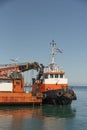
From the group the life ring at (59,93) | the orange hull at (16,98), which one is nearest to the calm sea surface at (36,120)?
the orange hull at (16,98)

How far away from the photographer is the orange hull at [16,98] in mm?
34469

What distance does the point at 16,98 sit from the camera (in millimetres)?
34750

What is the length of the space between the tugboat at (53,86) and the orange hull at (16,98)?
171 centimetres

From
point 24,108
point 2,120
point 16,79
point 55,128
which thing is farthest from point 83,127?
point 16,79

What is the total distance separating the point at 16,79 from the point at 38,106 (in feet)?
12.9

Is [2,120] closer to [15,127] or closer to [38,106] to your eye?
[15,127]

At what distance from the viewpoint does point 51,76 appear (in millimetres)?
37062

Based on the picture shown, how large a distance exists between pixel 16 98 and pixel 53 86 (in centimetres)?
462

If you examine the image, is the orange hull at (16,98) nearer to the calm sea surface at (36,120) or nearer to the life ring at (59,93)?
the calm sea surface at (36,120)

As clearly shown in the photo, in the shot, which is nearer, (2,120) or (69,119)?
(2,120)

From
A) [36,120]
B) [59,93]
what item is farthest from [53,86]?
[36,120]

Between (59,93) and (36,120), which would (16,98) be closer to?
(59,93)

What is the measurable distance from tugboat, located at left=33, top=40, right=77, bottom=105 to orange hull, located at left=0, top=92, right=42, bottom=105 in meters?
1.71

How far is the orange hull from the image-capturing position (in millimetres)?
34469
